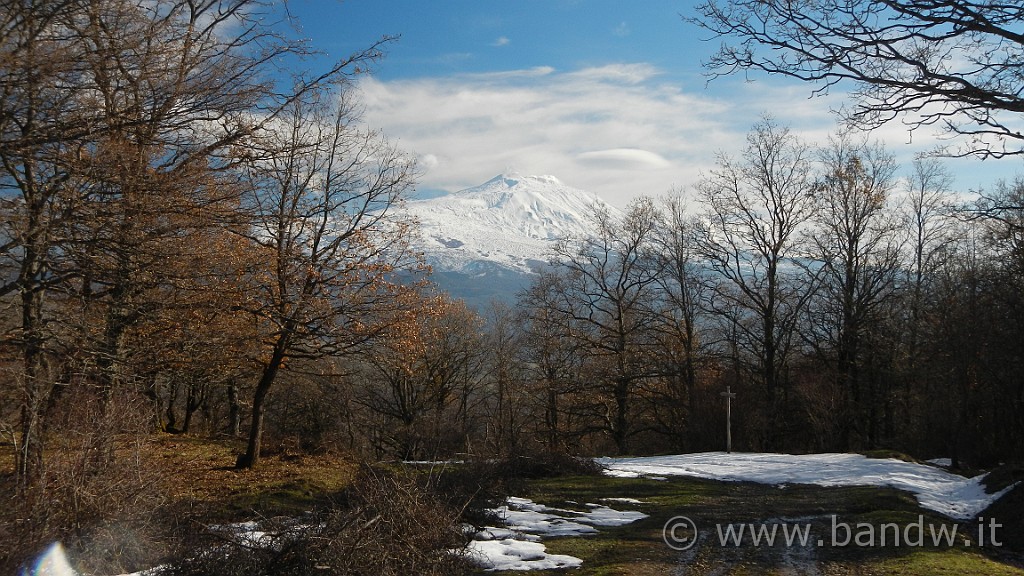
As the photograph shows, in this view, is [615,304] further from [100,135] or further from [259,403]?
[100,135]

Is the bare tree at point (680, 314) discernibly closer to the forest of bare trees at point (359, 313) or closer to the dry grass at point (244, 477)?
the forest of bare trees at point (359, 313)

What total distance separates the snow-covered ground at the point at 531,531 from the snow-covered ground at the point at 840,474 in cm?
519

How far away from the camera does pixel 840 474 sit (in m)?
15.8

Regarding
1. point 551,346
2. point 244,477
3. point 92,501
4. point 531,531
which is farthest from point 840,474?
point 551,346

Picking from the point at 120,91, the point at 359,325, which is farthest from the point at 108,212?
the point at 359,325

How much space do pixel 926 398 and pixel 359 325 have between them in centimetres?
2009

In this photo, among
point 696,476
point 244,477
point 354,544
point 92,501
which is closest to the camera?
point 354,544

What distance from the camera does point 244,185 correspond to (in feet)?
29.5

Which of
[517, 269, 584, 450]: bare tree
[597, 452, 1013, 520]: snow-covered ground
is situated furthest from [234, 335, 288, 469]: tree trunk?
[517, 269, 584, 450]: bare tree

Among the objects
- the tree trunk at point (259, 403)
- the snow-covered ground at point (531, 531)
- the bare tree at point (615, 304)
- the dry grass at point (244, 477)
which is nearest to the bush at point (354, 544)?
the snow-covered ground at point (531, 531)

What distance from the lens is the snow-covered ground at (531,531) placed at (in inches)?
279

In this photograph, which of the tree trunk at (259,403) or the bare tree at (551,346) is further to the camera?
the bare tree at (551,346)

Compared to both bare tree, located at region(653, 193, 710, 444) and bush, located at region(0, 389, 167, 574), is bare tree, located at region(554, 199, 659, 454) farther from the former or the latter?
bush, located at region(0, 389, 167, 574)

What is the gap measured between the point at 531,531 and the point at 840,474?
33.7 ft
